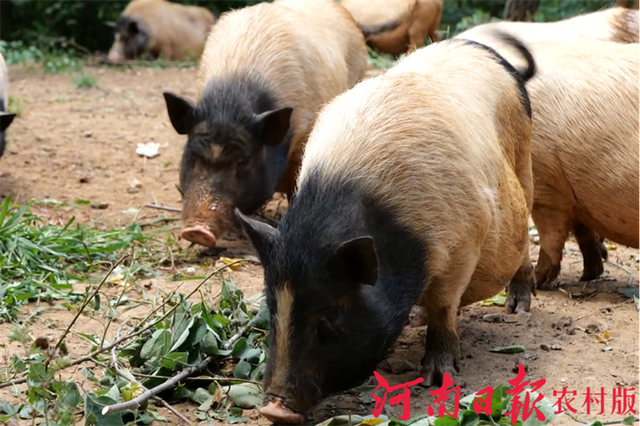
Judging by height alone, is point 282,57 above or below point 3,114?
above

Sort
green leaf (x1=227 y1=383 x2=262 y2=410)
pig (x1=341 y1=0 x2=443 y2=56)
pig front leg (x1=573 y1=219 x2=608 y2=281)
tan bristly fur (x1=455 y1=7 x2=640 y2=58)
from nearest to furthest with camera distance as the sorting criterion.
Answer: green leaf (x1=227 y1=383 x2=262 y2=410), pig front leg (x1=573 y1=219 x2=608 y2=281), tan bristly fur (x1=455 y1=7 x2=640 y2=58), pig (x1=341 y1=0 x2=443 y2=56)

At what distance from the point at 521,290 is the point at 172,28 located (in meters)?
12.4

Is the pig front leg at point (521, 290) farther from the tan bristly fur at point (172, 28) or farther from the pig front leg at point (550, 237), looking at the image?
the tan bristly fur at point (172, 28)

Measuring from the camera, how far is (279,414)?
3.35 m

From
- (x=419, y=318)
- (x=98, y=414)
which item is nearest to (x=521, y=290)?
(x=419, y=318)

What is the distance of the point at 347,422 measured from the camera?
3537 mm

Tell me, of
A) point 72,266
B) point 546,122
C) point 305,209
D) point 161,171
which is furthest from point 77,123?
point 305,209

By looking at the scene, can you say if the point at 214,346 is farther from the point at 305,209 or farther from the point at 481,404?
the point at 481,404

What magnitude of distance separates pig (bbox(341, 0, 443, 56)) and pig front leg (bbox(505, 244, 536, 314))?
9.41 metres

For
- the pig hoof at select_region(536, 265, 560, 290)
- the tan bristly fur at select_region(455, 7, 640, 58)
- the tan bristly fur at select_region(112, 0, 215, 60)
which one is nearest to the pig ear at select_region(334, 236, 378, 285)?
the pig hoof at select_region(536, 265, 560, 290)

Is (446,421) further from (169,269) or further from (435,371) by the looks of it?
(169,269)

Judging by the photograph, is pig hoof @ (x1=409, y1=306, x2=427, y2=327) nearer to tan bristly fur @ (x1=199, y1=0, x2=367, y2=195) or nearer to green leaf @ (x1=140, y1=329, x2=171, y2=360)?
green leaf @ (x1=140, y1=329, x2=171, y2=360)

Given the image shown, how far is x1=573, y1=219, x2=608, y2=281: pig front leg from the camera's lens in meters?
5.83

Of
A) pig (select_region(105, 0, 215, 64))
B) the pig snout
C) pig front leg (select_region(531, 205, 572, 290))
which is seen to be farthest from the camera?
pig (select_region(105, 0, 215, 64))
